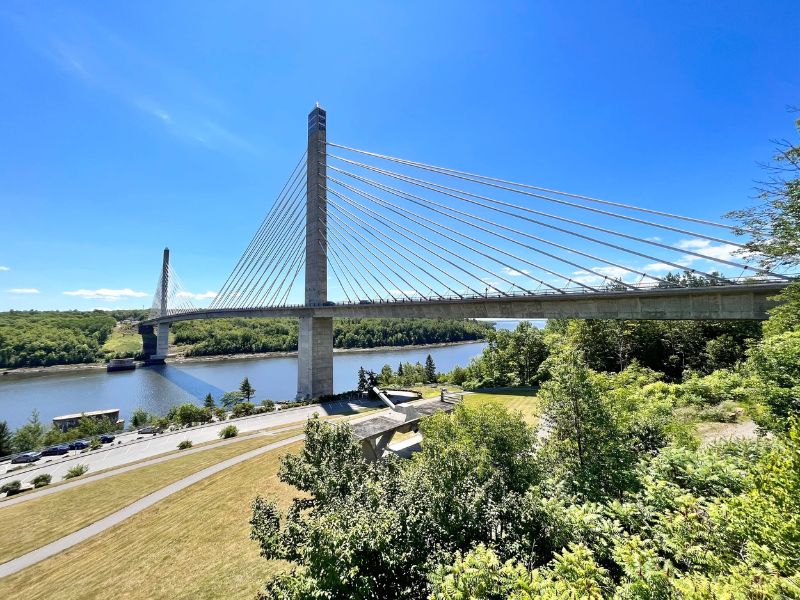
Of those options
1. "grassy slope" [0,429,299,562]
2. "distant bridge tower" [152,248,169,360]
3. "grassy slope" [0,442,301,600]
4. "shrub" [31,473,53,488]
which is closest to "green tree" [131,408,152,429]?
"shrub" [31,473,53,488]

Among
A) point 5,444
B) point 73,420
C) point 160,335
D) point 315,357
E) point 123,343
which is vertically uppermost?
point 160,335

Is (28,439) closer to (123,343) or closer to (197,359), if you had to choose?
(197,359)

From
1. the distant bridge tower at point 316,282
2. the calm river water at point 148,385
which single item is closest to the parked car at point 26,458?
the calm river water at point 148,385

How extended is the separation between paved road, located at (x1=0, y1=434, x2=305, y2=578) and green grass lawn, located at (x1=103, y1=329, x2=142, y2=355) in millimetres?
105524

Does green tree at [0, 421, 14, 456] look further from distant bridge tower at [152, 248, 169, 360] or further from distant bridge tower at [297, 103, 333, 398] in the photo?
A: distant bridge tower at [152, 248, 169, 360]

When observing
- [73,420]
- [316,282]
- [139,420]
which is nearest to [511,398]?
[316,282]

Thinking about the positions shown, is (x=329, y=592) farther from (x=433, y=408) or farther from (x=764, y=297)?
(x=764, y=297)

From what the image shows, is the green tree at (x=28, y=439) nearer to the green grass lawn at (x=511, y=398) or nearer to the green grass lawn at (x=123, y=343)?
the green grass lawn at (x=511, y=398)

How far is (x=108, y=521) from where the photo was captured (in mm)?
15188

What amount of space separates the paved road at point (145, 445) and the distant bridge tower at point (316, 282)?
4.65m

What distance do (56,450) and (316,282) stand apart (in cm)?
2670

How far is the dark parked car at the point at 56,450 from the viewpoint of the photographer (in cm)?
2814

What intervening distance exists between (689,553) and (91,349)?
448 feet

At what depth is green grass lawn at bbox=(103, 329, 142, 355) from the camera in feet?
351
